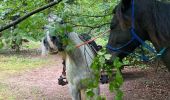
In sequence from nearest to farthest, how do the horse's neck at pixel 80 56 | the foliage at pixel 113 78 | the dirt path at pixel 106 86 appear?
the foliage at pixel 113 78
the horse's neck at pixel 80 56
the dirt path at pixel 106 86

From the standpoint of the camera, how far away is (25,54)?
21891 millimetres

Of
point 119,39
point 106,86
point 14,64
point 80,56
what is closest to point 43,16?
point 119,39

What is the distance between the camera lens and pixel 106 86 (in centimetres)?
1109

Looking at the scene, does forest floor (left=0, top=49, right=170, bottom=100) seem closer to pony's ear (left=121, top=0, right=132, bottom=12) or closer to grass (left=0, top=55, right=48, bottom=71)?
grass (left=0, top=55, right=48, bottom=71)

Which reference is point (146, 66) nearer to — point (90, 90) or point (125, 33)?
point (125, 33)

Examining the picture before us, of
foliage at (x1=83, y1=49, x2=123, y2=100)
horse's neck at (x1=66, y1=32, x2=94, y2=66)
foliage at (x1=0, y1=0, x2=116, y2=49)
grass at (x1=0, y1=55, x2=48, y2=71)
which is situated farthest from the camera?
grass at (x1=0, y1=55, x2=48, y2=71)

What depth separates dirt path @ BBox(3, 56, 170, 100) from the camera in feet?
31.9

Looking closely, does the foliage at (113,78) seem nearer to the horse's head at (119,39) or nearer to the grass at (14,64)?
the horse's head at (119,39)

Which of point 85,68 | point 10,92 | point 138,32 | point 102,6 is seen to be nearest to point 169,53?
point 138,32

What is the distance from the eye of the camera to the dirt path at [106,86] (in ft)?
31.9

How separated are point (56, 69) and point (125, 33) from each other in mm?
12776

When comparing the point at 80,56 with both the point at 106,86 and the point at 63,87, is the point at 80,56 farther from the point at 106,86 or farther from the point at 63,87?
the point at 63,87

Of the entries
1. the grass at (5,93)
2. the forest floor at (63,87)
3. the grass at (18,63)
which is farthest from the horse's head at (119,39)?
the grass at (18,63)

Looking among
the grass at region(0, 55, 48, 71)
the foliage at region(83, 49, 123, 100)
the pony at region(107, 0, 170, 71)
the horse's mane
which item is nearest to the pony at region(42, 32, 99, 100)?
the pony at region(107, 0, 170, 71)
